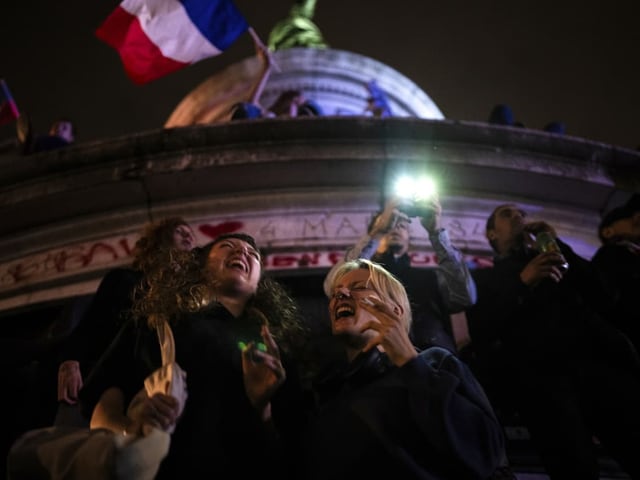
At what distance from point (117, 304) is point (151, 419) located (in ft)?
6.19

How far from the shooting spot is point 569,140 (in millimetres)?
6395

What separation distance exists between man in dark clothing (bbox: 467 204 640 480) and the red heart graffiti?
296 cm

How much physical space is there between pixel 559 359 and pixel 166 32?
6337mm

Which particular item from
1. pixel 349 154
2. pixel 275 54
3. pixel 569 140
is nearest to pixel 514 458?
pixel 349 154

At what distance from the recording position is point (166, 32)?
739 centimetres

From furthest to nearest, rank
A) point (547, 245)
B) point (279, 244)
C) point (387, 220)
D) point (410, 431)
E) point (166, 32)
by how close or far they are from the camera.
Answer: point (166, 32) → point (279, 244) → point (387, 220) → point (547, 245) → point (410, 431)

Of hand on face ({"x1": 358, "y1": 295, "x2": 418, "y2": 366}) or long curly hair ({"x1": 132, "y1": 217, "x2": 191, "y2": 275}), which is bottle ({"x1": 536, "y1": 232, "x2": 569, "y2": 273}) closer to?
hand on face ({"x1": 358, "y1": 295, "x2": 418, "y2": 366})

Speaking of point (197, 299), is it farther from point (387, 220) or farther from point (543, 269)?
point (543, 269)

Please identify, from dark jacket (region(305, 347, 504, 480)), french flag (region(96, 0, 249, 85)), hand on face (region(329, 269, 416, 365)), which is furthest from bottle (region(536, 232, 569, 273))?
french flag (region(96, 0, 249, 85))

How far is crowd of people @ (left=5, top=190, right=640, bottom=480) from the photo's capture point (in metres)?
2.14

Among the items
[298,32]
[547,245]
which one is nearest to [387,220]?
Result: [547,245]

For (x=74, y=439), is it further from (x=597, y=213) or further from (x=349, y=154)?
(x=597, y=213)

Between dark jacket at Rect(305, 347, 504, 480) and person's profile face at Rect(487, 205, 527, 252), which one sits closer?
dark jacket at Rect(305, 347, 504, 480)

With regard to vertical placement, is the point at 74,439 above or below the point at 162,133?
below
